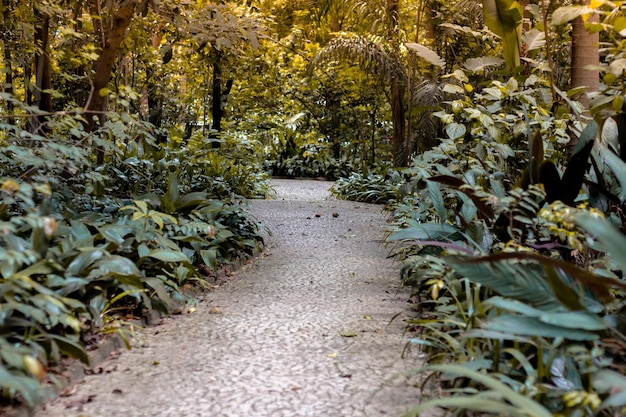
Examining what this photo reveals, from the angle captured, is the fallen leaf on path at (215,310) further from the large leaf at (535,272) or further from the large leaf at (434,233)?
the large leaf at (535,272)

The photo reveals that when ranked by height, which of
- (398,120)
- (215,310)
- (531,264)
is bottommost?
(215,310)

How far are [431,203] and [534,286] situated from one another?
2839mm

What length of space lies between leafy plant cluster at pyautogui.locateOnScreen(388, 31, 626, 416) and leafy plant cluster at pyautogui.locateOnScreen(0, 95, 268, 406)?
1.48 meters

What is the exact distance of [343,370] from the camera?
111 inches

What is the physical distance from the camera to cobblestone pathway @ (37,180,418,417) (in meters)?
2.41

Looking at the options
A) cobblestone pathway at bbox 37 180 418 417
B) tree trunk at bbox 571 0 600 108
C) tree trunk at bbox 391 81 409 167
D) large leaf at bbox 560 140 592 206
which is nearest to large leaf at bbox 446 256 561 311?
cobblestone pathway at bbox 37 180 418 417

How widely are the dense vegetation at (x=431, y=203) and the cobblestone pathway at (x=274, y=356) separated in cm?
21

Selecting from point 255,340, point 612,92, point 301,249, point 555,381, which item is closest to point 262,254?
point 301,249

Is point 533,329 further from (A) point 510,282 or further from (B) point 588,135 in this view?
(B) point 588,135

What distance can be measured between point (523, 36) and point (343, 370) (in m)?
4.14

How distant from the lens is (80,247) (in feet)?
10.5

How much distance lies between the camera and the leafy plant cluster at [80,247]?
2338 millimetres

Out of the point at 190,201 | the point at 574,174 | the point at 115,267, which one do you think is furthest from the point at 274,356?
the point at 190,201

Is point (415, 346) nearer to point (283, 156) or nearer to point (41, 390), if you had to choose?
point (41, 390)
